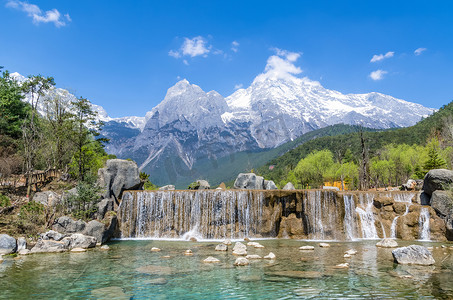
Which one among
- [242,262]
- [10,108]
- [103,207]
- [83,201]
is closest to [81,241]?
[83,201]

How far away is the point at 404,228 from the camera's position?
2584cm

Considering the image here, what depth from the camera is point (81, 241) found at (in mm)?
20656

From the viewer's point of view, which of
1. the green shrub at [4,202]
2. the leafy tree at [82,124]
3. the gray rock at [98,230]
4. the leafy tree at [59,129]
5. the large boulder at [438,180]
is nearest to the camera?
the gray rock at [98,230]

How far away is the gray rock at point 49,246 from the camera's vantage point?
62.2 feet

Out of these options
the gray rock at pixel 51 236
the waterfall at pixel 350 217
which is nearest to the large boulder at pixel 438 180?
the waterfall at pixel 350 217

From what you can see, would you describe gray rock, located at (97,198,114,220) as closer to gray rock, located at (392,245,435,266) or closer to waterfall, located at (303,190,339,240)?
waterfall, located at (303,190,339,240)

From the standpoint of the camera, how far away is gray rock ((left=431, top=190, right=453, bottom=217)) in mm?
24453

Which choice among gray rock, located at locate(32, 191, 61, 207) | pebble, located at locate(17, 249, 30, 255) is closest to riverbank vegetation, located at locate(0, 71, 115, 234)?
gray rock, located at locate(32, 191, 61, 207)

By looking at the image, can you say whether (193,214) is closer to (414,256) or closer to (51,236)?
(51,236)

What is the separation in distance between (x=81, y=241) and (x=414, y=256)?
A: 20490 mm

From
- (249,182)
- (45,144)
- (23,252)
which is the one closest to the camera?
(23,252)

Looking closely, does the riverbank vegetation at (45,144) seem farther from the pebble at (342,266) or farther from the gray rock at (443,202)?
the gray rock at (443,202)

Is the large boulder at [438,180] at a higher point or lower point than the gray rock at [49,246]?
higher

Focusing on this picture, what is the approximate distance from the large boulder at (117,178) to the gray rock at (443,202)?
28.4 metres
